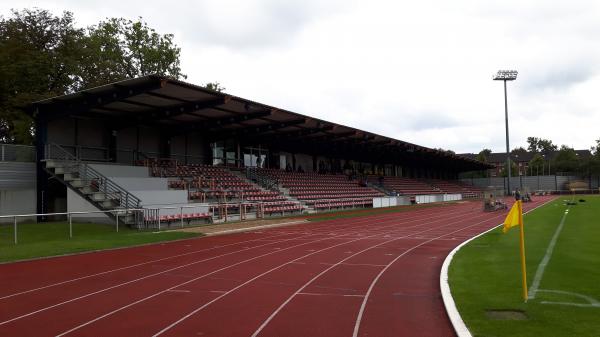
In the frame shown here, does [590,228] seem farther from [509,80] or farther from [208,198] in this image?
[509,80]

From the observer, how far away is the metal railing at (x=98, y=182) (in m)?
21.5

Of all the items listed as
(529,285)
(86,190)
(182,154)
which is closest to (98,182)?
(86,190)

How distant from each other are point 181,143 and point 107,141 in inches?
243

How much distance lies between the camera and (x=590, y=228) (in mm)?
18062

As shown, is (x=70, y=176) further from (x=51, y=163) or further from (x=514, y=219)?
(x=514, y=219)

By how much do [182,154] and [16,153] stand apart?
38.4ft

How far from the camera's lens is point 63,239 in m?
16.6

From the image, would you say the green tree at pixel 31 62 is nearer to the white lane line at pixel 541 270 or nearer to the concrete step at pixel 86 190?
the concrete step at pixel 86 190

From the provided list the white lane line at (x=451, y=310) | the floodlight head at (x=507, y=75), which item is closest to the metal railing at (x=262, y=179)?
the white lane line at (x=451, y=310)

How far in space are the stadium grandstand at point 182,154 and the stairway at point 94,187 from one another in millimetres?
50

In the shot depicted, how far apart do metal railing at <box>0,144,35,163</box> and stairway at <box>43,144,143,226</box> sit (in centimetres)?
80

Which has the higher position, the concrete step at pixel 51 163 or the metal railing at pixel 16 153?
the metal railing at pixel 16 153

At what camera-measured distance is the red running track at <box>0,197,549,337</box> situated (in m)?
6.16

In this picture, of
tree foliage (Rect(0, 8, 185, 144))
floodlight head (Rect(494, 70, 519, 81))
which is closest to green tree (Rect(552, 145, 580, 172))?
floodlight head (Rect(494, 70, 519, 81))
